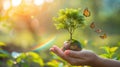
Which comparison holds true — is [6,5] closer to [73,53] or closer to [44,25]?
[44,25]

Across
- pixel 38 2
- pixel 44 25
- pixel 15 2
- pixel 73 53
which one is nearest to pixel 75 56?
pixel 73 53

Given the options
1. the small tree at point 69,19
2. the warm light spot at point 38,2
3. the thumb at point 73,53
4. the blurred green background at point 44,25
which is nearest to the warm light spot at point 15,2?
the blurred green background at point 44,25

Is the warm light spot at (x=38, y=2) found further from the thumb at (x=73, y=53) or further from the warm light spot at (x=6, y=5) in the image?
the thumb at (x=73, y=53)

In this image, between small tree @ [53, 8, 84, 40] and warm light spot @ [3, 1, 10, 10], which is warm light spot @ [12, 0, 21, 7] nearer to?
warm light spot @ [3, 1, 10, 10]

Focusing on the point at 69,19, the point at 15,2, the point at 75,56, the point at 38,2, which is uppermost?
the point at 38,2

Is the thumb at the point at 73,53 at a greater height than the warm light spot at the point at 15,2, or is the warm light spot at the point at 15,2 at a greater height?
the warm light spot at the point at 15,2

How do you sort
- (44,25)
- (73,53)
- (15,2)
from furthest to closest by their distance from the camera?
(44,25), (15,2), (73,53)

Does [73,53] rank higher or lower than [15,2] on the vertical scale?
lower
